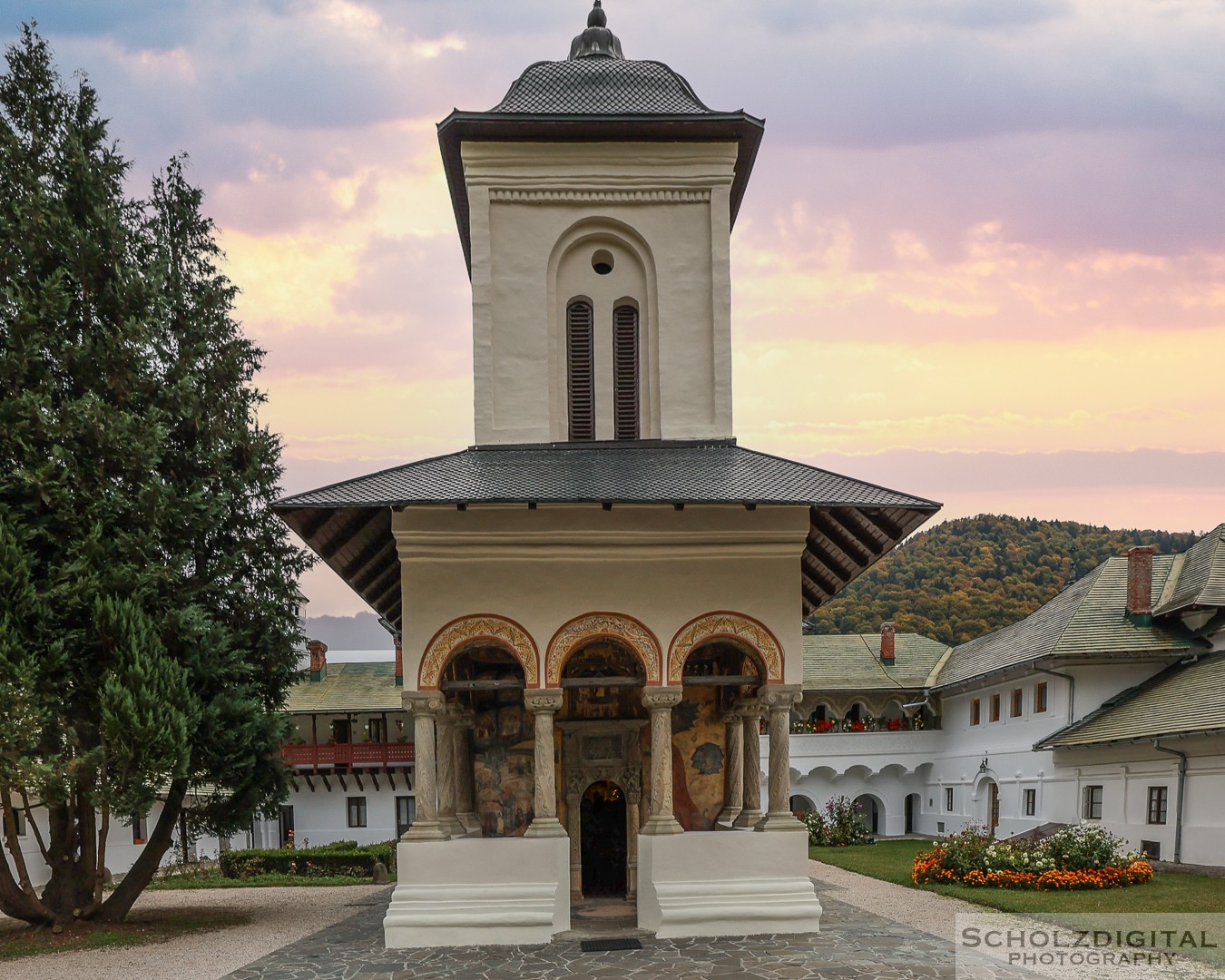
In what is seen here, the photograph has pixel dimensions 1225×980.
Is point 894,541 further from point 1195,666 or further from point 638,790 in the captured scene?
point 1195,666

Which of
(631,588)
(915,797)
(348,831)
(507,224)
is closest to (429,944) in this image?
(631,588)

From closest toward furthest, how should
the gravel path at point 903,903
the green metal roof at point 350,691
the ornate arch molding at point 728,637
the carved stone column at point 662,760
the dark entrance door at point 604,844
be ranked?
the carved stone column at point 662,760 < the ornate arch molding at point 728,637 < the gravel path at point 903,903 < the dark entrance door at point 604,844 < the green metal roof at point 350,691

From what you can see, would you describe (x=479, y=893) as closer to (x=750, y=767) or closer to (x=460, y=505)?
(x=460, y=505)

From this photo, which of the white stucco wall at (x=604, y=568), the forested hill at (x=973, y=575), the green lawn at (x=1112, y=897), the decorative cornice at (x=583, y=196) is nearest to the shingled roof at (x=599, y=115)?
the decorative cornice at (x=583, y=196)

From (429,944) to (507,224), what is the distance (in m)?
9.20

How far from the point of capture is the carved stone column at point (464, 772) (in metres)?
14.9

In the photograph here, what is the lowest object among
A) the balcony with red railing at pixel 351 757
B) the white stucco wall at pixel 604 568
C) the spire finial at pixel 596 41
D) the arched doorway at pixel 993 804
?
the arched doorway at pixel 993 804

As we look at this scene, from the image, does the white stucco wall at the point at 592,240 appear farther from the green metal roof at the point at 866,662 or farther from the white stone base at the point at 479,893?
the green metal roof at the point at 866,662

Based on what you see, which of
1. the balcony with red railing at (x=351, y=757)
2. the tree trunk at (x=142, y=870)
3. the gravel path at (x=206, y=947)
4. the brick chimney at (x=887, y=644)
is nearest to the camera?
the gravel path at (x=206, y=947)

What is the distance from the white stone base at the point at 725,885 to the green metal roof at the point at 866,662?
934 inches

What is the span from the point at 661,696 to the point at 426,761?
108 inches

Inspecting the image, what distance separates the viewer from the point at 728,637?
13195mm

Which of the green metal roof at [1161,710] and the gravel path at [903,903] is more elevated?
the green metal roof at [1161,710]

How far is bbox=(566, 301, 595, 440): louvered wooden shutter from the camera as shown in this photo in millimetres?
15750
